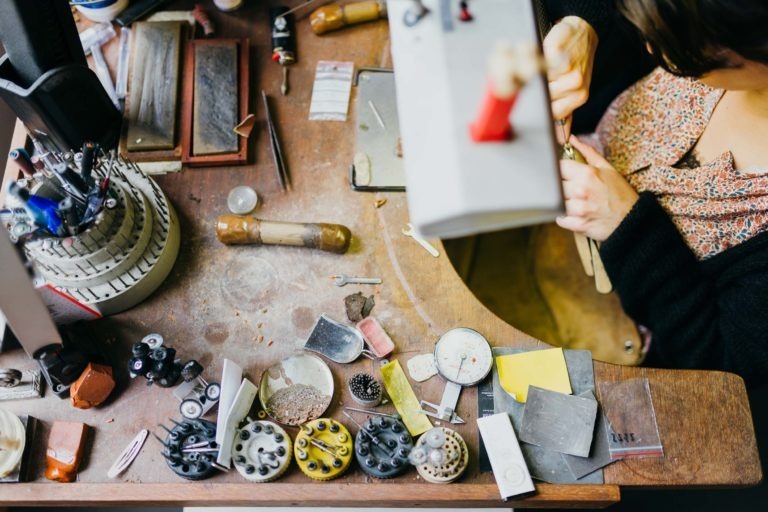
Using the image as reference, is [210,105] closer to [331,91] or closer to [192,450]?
[331,91]

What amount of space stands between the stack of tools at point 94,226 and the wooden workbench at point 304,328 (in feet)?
0.25

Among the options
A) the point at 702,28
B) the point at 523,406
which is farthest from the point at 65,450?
the point at 702,28

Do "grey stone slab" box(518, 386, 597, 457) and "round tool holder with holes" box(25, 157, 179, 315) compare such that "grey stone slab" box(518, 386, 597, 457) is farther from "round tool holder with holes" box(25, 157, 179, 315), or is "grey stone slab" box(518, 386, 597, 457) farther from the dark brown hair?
"round tool holder with holes" box(25, 157, 179, 315)

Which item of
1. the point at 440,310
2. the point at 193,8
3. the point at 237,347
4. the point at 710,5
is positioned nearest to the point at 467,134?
the point at 710,5

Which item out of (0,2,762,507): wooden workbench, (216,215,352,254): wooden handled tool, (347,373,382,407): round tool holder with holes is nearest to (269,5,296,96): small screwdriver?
(0,2,762,507): wooden workbench

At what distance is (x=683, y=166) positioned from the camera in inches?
57.0

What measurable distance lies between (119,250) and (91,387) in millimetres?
253

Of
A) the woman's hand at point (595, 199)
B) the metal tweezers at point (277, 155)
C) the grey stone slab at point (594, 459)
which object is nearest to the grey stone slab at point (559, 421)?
the grey stone slab at point (594, 459)

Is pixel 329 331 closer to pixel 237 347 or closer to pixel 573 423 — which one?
pixel 237 347

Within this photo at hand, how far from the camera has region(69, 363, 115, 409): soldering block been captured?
118cm

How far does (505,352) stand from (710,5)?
2.20 feet

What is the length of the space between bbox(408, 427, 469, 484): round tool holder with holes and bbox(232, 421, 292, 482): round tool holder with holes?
223mm

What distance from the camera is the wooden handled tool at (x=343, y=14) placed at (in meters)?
1.50

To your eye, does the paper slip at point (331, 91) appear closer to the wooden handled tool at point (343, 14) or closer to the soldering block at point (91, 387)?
the wooden handled tool at point (343, 14)
